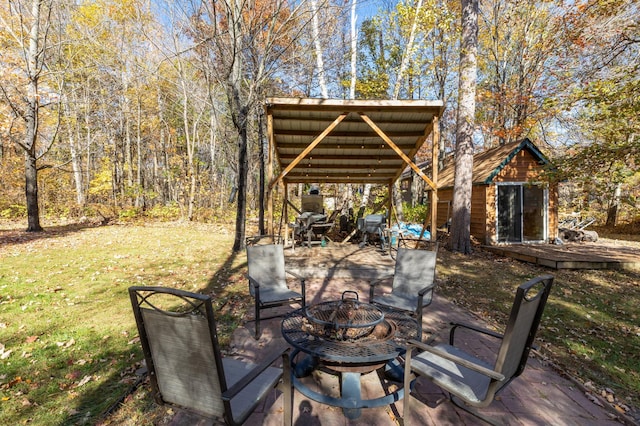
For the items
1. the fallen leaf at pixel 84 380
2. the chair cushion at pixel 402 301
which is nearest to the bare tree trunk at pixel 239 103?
the chair cushion at pixel 402 301

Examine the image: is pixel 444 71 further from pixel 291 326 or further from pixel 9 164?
pixel 9 164

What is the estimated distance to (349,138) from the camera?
852cm

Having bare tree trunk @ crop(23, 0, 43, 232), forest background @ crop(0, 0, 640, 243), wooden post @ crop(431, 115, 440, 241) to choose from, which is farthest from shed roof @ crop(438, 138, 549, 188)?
bare tree trunk @ crop(23, 0, 43, 232)

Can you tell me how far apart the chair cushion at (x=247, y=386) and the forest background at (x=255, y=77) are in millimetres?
6821

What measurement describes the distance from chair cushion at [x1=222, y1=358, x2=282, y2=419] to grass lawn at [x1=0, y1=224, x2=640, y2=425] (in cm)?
76

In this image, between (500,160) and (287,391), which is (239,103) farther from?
(500,160)

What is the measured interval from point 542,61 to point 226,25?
1614cm

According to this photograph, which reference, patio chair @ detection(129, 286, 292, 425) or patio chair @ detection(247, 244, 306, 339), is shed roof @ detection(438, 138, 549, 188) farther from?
patio chair @ detection(129, 286, 292, 425)

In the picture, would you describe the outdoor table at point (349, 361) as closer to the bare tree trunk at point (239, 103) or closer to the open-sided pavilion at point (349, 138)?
the open-sided pavilion at point (349, 138)

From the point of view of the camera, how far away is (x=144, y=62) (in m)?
15.9

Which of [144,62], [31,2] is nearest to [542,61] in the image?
[144,62]

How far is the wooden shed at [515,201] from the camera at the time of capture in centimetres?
1177

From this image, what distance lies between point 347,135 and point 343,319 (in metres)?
6.40

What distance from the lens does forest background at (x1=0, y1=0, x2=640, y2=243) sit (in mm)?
7758
